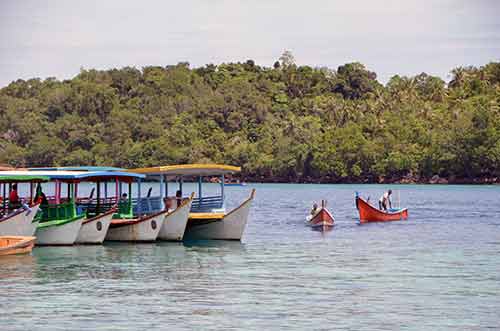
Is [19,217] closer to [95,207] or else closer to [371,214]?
[95,207]

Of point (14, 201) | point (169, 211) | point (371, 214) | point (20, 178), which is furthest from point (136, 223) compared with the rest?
point (371, 214)

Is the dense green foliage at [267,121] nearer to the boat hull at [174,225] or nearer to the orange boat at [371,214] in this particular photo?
the orange boat at [371,214]

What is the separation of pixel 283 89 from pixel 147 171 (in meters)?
124

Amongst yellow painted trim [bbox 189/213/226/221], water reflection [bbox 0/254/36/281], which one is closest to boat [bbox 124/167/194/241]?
yellow painted trim [bbox 189/213/226/221]

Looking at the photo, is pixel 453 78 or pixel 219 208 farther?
pixel 453 78

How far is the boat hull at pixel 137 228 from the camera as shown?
108ft

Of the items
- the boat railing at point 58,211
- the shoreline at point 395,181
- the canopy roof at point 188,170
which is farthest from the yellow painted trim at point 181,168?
the shoreline at point 395,181

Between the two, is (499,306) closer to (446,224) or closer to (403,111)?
(446,224)

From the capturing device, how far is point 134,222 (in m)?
33.2

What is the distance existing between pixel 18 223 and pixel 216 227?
721 cm

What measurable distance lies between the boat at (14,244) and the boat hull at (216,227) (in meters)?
6.75

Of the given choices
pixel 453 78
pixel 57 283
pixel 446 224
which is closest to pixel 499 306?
pixel 57 283

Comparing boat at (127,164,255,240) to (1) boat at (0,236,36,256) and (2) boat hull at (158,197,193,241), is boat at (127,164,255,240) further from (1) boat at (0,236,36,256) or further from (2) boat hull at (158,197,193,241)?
(1) boat at (0,236,36,256)

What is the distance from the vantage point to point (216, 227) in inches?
1362
